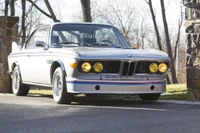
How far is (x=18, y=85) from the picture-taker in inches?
485

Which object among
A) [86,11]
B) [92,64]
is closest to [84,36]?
[92,64]

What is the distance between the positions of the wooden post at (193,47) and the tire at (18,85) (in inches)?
153

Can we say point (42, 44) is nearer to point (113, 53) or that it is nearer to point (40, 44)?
point (40, 44)

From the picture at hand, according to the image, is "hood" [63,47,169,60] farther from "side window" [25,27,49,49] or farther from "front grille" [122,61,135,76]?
"side window" [25,27,49,49]

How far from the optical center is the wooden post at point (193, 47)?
1023 cm

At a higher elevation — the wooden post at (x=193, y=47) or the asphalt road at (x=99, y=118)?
the wooden post at (x=193, y=47)

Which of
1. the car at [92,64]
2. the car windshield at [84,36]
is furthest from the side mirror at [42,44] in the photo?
the car windshield at [84,36]

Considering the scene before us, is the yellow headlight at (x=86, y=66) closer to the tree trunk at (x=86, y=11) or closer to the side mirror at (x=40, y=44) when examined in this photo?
the side mirror at (x=40, y=44)

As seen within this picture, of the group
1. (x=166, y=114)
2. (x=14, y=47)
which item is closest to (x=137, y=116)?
(x=166, y=114)

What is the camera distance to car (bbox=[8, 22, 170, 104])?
915cm

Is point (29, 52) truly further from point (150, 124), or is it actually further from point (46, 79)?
point (150, 124)

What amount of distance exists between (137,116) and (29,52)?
4.63 metres

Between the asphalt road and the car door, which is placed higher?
the car door

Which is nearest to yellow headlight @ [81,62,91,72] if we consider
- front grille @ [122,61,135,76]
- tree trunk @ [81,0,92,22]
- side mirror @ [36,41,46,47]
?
front grille @ [122,61,135,76]
